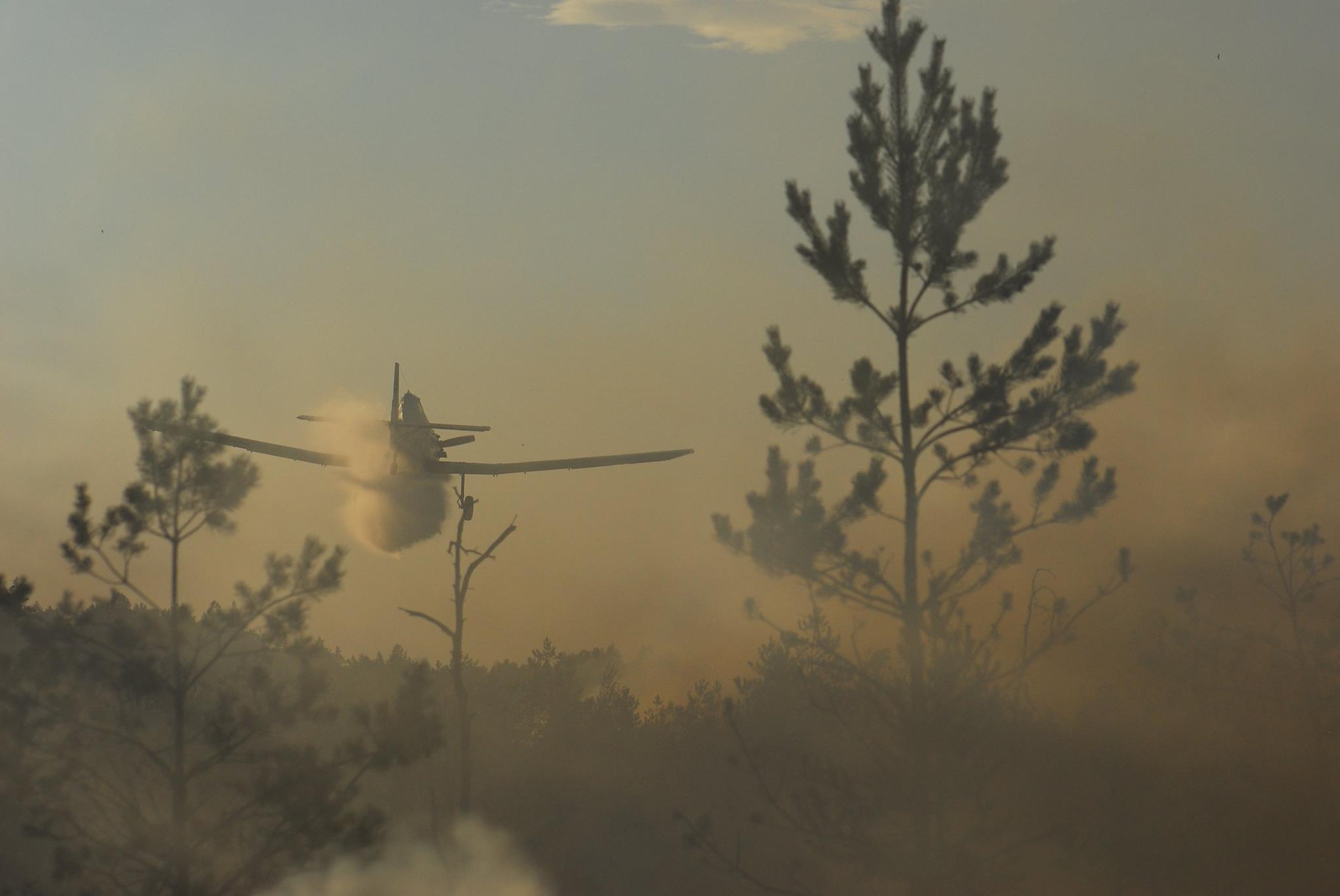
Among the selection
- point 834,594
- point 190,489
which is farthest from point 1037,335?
point 190,489

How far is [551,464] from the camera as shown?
4669cm

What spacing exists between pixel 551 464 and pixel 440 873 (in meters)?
13.6

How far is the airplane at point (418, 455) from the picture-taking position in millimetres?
42094

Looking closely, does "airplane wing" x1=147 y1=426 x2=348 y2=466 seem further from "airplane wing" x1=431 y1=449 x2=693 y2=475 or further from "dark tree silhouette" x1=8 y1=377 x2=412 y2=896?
"dark tree silhouette" x1=8 y1=377 x2=412 y2=896

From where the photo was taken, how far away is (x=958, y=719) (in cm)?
1708

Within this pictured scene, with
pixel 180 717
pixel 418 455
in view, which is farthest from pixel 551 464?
pixel 180 717

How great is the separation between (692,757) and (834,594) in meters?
47.3

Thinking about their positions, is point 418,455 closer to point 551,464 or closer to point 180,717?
point 551,464

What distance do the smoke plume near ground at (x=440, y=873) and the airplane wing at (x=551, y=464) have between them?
10.4 metres

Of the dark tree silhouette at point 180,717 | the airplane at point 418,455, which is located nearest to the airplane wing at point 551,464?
the airplane at point 418,455

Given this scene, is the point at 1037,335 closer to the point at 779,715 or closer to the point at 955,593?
the point at 955,593

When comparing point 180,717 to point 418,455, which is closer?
point 180,717

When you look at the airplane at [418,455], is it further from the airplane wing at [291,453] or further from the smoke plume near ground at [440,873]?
the smoke plume near ground at [440,873]

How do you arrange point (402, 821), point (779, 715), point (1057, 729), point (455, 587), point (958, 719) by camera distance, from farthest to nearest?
point (779, 715) < point (402, 821) < point (455, 587) < point (1057, 729) < point (958, 719)
